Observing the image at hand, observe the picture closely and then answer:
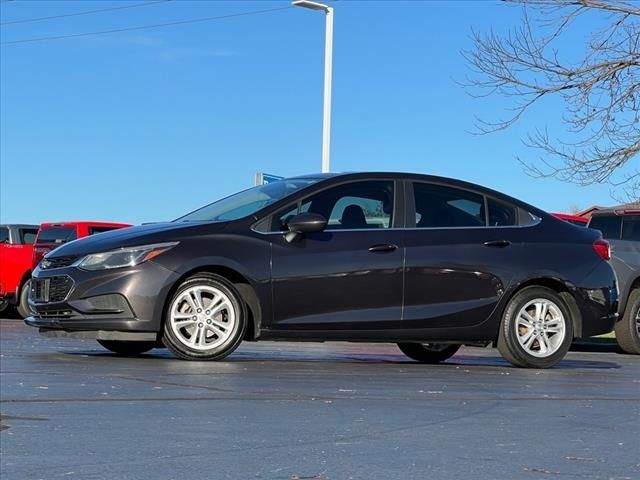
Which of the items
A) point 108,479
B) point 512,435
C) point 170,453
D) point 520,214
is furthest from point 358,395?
point 520,214

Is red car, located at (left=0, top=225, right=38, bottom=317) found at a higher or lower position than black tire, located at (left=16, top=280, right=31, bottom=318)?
higher

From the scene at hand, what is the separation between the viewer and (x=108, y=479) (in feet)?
13.9

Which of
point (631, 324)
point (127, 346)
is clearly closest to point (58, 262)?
point (127, 346)

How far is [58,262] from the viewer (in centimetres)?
827

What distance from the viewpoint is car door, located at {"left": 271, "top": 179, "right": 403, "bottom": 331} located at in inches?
322

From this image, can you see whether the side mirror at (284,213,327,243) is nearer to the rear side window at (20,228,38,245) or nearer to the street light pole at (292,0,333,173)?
the rear side window at (20,228,38,245)

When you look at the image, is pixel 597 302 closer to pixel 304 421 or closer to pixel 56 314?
pixel 304 421

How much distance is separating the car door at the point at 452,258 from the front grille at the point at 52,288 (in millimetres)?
2671

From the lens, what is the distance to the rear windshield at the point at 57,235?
1855cm

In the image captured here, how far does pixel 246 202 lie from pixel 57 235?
10.7m

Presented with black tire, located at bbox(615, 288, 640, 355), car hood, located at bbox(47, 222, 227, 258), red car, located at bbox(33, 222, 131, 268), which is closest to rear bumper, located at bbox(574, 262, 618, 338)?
car hood, located at bbox(47, 222, 227, 258)

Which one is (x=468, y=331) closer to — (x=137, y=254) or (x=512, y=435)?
(x=137, y=254)

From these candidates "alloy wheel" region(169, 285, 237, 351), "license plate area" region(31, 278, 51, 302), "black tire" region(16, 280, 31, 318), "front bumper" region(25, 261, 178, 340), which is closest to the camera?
"front bumper" region(25, 261, 178, 340)

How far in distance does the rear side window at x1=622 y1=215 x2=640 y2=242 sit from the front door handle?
19.5 ft
